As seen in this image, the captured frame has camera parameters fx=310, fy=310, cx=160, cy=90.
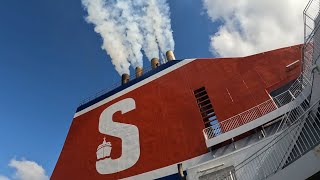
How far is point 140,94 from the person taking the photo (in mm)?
27000

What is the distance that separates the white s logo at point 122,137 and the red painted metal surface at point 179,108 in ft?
1.29

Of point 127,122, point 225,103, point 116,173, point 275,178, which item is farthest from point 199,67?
point 275,178

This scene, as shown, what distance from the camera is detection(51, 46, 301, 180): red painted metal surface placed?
21.0 m

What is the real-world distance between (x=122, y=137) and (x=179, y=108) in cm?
531

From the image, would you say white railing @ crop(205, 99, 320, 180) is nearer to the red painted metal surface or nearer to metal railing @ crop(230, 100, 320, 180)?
metal railing @ crop(230, 100, 320, 180)

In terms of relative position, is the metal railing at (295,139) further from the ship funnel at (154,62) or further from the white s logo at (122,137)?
the ship funnel at (154,62)

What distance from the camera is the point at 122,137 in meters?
25.0

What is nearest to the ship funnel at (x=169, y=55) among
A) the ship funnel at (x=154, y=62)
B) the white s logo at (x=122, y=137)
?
the ship funnel at (x=154, y=62)

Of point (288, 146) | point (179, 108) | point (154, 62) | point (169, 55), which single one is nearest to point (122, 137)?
point (179, 108)

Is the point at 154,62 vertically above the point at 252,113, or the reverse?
the point at 154,62

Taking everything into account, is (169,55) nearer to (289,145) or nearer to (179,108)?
(179,108)


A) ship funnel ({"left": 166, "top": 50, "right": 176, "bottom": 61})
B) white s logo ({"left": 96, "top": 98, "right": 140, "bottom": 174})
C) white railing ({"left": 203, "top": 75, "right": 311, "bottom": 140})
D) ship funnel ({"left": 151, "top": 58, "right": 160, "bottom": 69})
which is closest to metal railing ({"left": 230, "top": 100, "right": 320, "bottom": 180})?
white railing ({"left": 203, "top": 75, "right": 311, "bottom": 140})

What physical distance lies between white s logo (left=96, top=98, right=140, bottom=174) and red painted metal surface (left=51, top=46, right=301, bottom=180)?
15.5 inches

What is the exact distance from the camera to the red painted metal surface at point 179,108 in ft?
69.0
